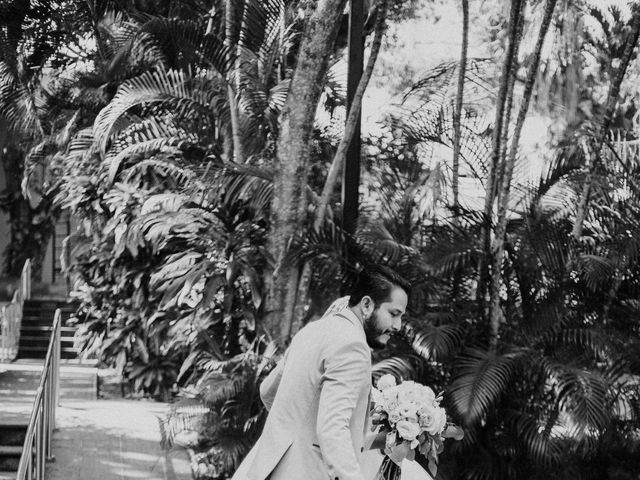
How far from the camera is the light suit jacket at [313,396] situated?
3938 millimetres

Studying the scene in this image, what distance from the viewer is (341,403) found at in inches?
152

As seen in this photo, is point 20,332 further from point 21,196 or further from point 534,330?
point 534,330

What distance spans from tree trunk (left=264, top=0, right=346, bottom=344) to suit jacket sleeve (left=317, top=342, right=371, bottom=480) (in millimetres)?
4759

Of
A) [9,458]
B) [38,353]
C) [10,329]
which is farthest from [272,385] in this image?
[38,353]

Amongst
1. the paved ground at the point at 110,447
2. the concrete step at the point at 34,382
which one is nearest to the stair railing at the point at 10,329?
the concrete step at the point at 34,382

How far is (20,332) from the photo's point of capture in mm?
18984

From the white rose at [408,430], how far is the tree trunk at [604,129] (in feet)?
16.5

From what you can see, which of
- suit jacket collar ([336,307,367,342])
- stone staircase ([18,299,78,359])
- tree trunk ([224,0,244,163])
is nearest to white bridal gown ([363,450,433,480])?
suit jacket collar ([336,307,367,342])

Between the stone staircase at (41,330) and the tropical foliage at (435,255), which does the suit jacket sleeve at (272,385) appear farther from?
the stone staircase at (41,330)

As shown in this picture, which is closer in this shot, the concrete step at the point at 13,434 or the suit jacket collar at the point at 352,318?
the suit jacket collar at the point at 352,318

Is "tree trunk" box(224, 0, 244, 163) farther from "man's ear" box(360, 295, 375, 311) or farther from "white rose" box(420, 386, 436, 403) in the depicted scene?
"man's ear" box(360, 295, 375, 311)

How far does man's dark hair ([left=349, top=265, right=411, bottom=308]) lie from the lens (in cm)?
411

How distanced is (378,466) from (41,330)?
14.3 m

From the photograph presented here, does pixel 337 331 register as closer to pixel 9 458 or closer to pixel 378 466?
pixel 378 466
